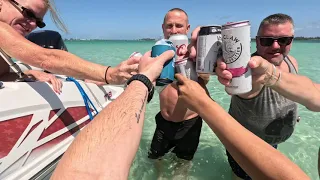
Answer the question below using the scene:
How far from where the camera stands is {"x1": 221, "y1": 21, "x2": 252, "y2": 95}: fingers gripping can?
1256mm

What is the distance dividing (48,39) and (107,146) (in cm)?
290

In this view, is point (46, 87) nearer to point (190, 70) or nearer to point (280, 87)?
point (190, 70)

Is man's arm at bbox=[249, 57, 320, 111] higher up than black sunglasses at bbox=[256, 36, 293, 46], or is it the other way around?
black sunglasses at bbox=[256, 36, 293, 46]

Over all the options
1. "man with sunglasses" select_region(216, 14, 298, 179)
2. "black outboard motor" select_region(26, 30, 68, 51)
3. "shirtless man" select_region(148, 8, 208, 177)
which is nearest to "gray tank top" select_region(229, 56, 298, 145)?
"man with sunglasses" select_region(216, 14, 298, 179)

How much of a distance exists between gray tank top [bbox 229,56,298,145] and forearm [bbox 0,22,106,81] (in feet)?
4.48

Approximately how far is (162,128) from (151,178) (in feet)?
2.29

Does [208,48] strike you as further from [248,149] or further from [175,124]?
[175,124]

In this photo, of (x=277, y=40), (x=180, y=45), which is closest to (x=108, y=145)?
(x=180, y=45)

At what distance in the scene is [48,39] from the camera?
3.30 m

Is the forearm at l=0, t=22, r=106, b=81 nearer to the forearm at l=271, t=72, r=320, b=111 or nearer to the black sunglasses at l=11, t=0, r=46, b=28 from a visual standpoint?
the black sunglasses at l=11, t=0, r=46, b=28

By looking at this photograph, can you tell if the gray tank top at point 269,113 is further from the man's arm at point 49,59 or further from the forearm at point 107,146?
the forearm at point 107,146

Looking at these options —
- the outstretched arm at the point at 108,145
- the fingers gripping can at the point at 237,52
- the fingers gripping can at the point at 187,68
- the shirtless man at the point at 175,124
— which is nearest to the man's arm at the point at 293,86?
the fingers gripping can at the point at 237,52

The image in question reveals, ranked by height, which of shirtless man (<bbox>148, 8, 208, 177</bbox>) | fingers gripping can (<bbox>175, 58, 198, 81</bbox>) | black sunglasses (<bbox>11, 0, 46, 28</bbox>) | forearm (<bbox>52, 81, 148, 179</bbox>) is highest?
black sunglasses (<bbox>11, 0, 46, 28</bbox>)

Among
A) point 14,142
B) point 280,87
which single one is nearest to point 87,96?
point 14,142
